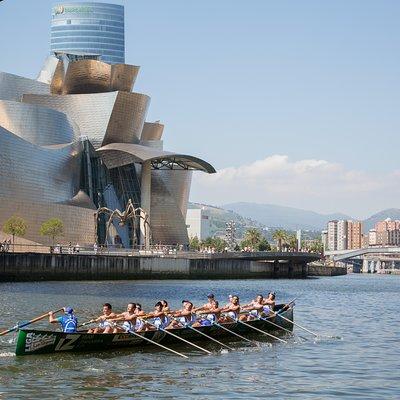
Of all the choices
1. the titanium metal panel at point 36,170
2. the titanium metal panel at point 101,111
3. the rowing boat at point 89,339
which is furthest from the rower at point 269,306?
the titanium metal panel at point 101,111

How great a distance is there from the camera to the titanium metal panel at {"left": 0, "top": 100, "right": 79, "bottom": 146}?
358 feet

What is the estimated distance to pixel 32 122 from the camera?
360ft

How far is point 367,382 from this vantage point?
2717 centimetres

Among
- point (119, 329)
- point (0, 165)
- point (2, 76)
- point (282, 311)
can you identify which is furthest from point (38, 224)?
point (119, 329)

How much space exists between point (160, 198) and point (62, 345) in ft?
329

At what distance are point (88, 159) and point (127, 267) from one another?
98.0 feet

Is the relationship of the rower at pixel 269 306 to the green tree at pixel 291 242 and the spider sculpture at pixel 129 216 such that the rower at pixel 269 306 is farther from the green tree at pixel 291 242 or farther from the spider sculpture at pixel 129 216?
the green tree at pixel 291 242

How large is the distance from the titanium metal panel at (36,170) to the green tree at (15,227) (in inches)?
189

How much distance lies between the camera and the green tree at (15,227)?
9444cm

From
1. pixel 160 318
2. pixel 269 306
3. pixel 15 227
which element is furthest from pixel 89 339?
pixel 15 227

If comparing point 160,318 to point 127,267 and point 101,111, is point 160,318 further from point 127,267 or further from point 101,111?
point 101,111

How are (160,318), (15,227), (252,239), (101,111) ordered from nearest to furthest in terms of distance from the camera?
(160,318) < (15,227) < (101,111) < (252,239)

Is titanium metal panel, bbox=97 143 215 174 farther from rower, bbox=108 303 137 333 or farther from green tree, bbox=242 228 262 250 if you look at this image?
rower, bbox=108 303 137 333

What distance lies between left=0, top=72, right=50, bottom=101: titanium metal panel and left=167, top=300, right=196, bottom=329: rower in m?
85.1
